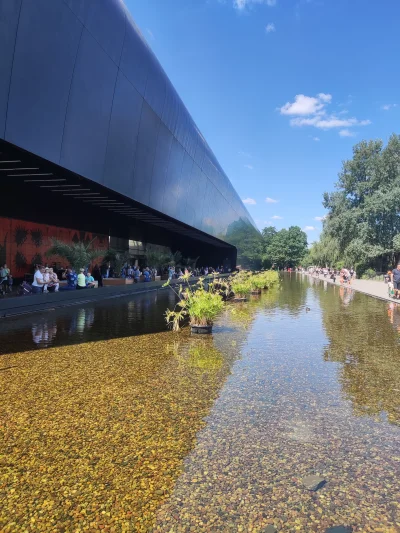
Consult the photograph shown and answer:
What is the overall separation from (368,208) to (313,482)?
4485 cm

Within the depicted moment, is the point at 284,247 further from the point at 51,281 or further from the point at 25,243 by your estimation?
the point at 51,281

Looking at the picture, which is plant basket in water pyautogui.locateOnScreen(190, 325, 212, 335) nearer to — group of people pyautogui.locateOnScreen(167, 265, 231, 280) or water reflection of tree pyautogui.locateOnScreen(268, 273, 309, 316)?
water reflection of tree pyautogui.locateOnScreen(268, 273, 309, 316)

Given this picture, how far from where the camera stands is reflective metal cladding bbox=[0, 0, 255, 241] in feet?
34.7

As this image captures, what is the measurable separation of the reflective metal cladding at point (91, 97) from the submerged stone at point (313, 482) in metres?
10.5

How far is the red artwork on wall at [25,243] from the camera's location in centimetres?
2100

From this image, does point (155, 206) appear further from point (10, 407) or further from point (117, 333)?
point (10, 407)

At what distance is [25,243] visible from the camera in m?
22.4

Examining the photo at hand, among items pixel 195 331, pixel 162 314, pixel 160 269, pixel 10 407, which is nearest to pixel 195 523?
pixel 10 407

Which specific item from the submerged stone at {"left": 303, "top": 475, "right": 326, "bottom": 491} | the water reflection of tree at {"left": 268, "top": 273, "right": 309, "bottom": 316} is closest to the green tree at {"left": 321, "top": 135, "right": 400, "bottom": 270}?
the water reflection of tree at {"left": 268, "top": 273, "right": 309, "bottom": 316}

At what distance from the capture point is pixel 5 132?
34.3 ft

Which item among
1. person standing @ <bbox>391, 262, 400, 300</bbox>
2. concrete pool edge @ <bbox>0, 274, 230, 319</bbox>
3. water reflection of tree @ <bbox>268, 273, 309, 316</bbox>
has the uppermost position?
person standing @ <bbox>391, 262, 400, 300</bbox>

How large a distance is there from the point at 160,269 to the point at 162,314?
20051 millimetres

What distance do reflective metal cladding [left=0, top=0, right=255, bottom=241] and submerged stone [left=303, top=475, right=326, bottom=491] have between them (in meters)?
10.5

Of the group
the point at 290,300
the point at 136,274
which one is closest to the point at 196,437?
the point at 290,300
